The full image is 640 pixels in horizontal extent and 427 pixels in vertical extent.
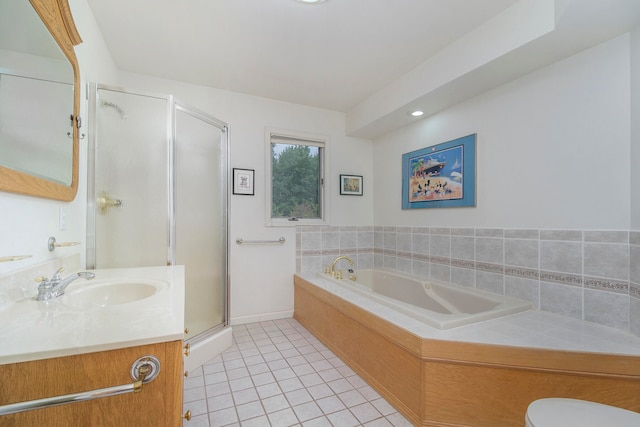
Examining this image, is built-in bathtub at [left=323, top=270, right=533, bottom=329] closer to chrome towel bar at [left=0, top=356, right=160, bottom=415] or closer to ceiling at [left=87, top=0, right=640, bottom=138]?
chrome towel bar at [left=0, top=356, right=160, bottom=415]

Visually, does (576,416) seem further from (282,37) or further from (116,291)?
(282,37)

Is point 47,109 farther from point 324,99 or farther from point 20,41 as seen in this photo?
point 324,99

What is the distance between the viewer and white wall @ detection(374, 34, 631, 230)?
164 cm

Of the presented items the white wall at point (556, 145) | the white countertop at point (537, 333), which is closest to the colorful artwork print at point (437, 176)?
the white wall at point (556, 145)

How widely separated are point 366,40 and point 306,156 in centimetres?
153

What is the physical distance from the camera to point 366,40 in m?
2.16

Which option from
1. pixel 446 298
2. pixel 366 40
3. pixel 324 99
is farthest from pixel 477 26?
pixel 446 298

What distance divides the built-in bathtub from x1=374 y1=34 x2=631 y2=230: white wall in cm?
56

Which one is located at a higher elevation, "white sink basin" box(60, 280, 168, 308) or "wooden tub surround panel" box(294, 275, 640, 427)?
"white sink basin" box(60, 280, 168, 308)

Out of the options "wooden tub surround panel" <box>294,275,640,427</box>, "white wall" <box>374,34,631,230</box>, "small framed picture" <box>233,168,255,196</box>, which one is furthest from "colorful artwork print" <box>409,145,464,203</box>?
"small framed picture" <box>233,168,255,196</box>

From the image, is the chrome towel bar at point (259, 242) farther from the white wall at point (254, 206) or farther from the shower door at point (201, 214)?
the shower door at point (201, 214)

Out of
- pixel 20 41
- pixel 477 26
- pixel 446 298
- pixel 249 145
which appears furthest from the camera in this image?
pixel 249 145

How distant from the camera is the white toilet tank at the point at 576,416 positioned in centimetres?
93

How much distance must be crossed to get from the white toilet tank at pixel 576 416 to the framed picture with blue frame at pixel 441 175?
165cm
